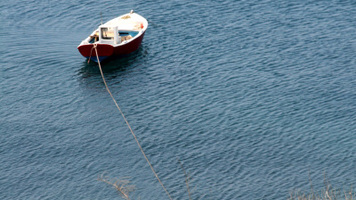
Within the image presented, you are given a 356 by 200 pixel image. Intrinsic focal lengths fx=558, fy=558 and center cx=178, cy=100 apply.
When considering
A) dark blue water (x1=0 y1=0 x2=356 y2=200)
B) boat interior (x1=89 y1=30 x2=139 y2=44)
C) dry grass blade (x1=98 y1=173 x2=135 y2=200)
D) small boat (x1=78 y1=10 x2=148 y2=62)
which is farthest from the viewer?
boat interior (x1=89 y1=30 x2=139 y2=44)

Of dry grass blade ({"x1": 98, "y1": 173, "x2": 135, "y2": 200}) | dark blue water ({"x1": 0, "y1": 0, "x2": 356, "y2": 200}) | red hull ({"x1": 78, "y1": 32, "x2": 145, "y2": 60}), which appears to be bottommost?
dark blue water ({"x1": 0, "y1": 0, "x2": 356, "y2": 200})

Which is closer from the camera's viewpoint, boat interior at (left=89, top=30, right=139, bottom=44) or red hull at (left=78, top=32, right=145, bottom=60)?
red hull at (left=78, top=32, right=145, bottom=60)

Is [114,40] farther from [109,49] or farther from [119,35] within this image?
[119,35]

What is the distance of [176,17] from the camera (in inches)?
2110

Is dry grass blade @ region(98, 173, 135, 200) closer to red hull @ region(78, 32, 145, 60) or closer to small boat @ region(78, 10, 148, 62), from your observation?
red hull @ region(78, 32, 145, 60)

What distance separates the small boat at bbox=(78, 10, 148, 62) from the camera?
44.3m

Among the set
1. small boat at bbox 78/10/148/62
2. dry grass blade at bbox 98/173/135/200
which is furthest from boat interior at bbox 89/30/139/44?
dry grass blade at bbox 98/173/135/200

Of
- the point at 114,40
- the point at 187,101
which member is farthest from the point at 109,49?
the point at 187,101

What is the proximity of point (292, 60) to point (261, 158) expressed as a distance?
15.5m

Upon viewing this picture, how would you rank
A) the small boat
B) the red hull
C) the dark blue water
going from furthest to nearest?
the small boat < the red hull < the dark blue water

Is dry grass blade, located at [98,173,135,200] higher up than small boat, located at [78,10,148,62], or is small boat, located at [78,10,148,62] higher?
dry grass blade, located at [98,173,135,200]

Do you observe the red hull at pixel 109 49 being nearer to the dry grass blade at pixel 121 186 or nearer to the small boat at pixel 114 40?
the small boat at pixel 114 40

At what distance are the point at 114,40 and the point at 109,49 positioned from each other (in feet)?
4.86

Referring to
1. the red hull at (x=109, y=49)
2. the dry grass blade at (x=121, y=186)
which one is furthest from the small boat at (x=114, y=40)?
the dry grass blade at (x=121, y=186)
